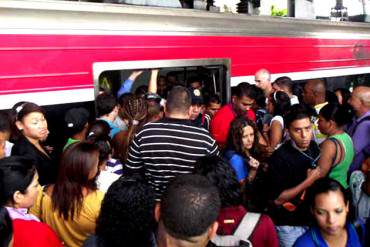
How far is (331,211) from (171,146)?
104 cm

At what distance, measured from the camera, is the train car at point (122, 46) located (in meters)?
3.28

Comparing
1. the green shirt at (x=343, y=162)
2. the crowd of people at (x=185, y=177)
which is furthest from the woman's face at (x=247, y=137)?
the green shirt at (x=343, y=162)

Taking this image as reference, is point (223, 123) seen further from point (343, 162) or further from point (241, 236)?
point (241, 236)

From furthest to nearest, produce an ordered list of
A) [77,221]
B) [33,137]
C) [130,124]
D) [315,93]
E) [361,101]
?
[315,93]
[361,101]
[130,124]
[33,137]
[77,221]

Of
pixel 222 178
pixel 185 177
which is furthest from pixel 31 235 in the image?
pixel 222 178

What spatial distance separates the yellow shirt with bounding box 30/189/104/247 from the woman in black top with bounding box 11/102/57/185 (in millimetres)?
727

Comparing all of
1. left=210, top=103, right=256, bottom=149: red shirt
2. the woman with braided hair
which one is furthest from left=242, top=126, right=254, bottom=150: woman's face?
left=210, top=103, right=256, bottom=149: red shirt

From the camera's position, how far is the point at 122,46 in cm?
391

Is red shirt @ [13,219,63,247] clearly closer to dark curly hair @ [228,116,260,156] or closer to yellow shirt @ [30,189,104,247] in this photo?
yellow shirt @ [30,189,104,247]

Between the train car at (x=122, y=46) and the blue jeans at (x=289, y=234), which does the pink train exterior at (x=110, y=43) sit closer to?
the train car at (x=122, y=46)

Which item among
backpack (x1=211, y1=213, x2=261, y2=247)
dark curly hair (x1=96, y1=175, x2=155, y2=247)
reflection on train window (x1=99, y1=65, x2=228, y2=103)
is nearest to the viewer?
dark curly hair (x1=96, y1=175, x2=155, y2=247)

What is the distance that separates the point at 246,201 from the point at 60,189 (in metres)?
1.35

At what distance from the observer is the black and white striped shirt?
257 centimetres

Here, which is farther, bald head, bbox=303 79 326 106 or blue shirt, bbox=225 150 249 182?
bald head, bbox=303 79 326 106
